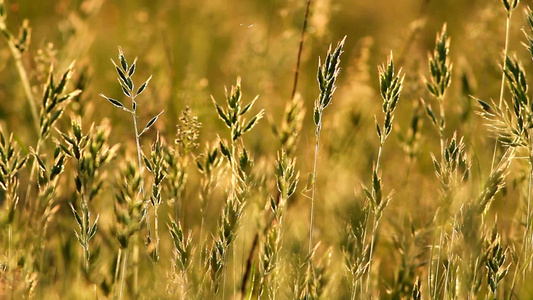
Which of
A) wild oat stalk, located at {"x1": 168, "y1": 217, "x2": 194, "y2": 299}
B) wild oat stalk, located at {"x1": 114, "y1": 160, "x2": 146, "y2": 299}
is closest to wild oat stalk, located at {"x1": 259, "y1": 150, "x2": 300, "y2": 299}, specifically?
wild oat stalk, located at {"x1": 168, "y1": 217, "x2": 194, "y2": 299}

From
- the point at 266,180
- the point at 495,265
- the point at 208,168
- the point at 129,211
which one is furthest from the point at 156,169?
the point at 495,265

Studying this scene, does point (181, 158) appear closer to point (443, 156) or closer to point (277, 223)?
point (277, 223)

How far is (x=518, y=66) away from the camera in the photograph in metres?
1.51

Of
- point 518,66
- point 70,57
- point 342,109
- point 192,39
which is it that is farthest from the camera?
point 192,39

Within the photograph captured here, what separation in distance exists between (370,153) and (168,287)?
105 cm

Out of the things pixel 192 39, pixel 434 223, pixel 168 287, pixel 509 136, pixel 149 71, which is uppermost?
pixel 192 39

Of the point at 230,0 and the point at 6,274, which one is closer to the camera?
the point at 6,274

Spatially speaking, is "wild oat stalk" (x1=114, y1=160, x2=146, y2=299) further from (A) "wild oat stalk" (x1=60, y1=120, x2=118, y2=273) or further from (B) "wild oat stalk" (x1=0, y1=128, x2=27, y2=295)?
(B) "wild oat stalk" (x1=0, y1=128, x2=27, y2=295)

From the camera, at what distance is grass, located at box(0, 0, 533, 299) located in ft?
4.68

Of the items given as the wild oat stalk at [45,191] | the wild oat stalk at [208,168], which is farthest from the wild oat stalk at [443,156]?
the wild oat stalk at [45,191]

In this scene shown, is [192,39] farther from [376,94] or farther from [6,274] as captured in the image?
[6,274]

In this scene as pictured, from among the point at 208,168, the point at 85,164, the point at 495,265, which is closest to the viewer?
the point at 85,164

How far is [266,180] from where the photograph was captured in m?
1.64

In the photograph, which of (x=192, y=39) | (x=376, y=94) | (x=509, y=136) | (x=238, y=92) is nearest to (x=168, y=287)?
(x=238, y=92)
